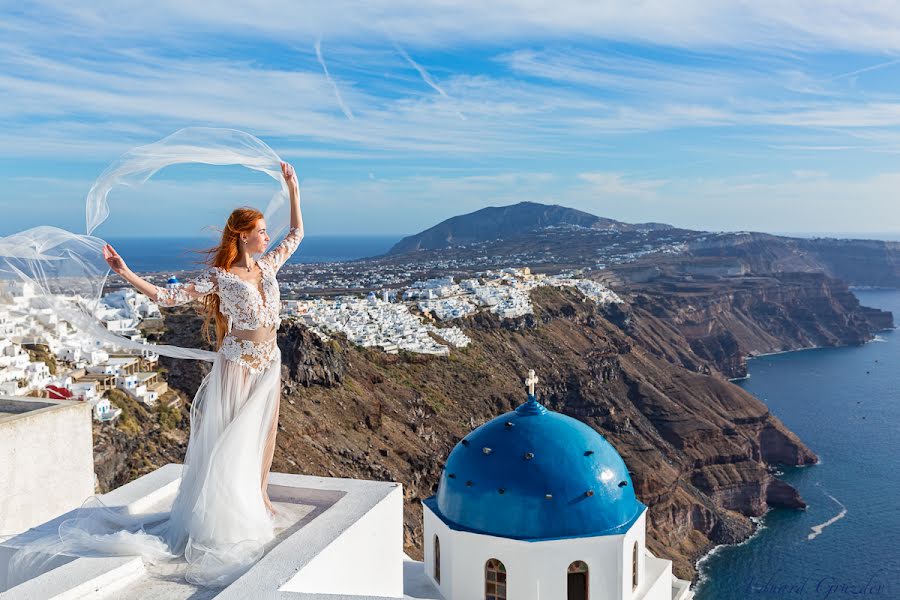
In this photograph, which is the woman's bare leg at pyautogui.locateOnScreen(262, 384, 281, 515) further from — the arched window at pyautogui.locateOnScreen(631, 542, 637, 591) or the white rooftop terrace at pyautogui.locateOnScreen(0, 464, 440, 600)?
the arched window at pyautogui.locateOnScreen(631, 542, 637, 591)

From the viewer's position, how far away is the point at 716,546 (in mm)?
35656

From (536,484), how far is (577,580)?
3.34 ft

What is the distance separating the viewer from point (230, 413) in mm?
4148

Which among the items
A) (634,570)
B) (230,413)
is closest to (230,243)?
(230,413)

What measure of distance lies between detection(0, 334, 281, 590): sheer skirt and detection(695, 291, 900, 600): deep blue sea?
30.1 metres

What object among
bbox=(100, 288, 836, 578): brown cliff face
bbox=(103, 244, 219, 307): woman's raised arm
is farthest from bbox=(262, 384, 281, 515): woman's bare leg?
bbox=(100, 288, 836, 578): brown cliff face

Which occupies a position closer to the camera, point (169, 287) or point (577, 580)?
point (169, 287)

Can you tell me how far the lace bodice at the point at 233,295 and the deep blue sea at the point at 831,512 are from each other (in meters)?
30.3

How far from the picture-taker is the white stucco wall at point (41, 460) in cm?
525

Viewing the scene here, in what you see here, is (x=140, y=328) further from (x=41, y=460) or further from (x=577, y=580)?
(x=41, y=460)

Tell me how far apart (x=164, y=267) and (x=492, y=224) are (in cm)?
16057

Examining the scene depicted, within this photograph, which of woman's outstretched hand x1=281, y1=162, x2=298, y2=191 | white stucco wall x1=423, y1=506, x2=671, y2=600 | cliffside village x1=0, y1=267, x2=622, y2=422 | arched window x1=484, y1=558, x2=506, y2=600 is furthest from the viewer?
arched window x1=484, y1=558, x2=506, y2=600

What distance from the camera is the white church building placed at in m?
4.80

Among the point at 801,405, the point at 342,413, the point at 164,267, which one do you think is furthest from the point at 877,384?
the point at 164,267
